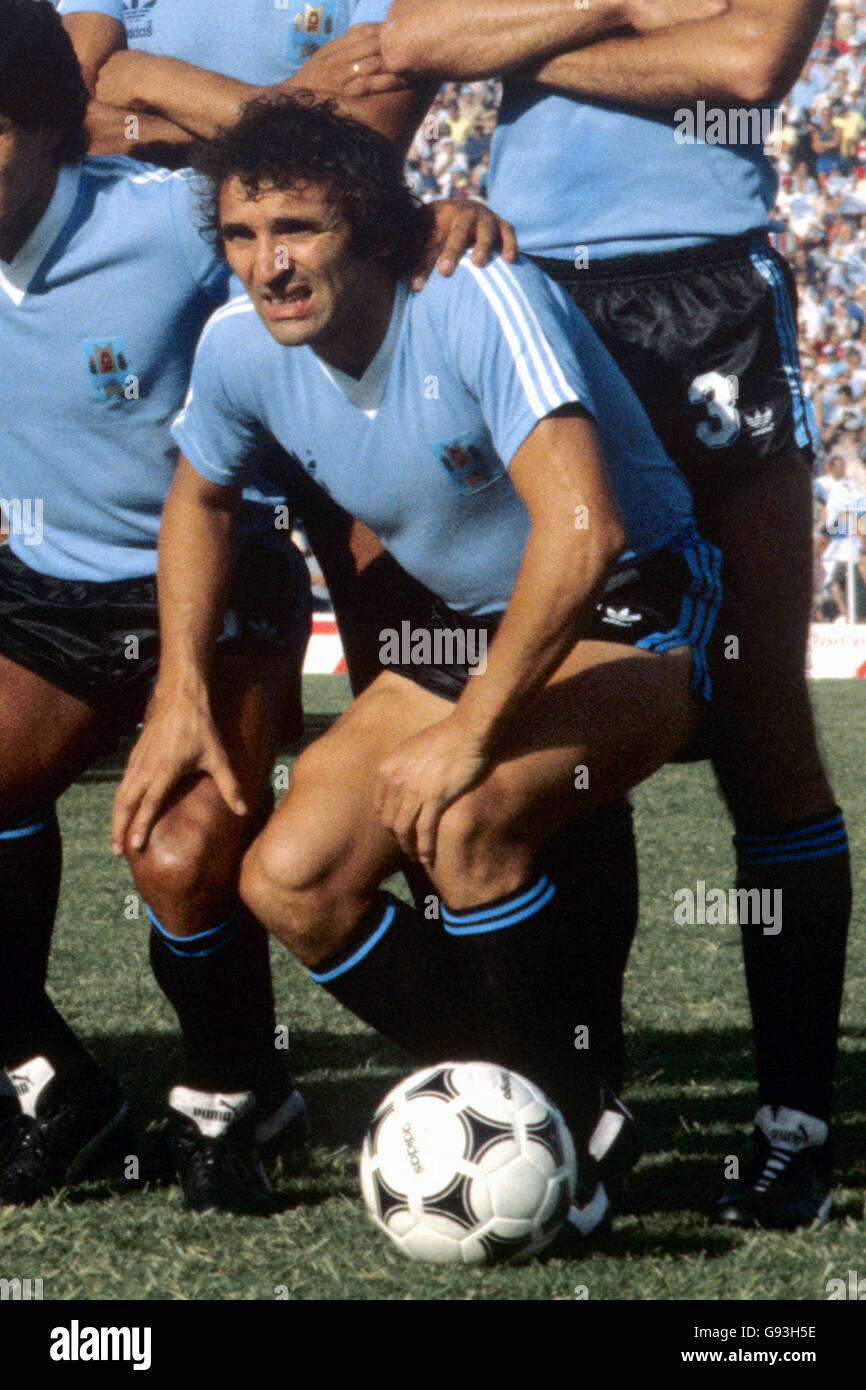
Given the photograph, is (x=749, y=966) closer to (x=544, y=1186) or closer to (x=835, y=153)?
(x=544, y=1186)

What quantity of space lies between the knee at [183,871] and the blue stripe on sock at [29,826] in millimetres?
316

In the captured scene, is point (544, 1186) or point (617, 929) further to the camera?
point (617, 929)

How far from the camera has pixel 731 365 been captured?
9.82 feet

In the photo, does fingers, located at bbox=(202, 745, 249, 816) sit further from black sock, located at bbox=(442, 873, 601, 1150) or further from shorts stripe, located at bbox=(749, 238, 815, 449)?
shorts stripe, located at bbox=(749, 238, 815, 449)

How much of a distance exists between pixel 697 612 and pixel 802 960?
0.64m

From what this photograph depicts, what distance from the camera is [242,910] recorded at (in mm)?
3217

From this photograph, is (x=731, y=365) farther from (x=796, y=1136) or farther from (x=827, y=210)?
(x=827, y=210)

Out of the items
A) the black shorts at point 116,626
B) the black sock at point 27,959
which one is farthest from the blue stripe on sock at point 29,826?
the black shorts at point 116,626

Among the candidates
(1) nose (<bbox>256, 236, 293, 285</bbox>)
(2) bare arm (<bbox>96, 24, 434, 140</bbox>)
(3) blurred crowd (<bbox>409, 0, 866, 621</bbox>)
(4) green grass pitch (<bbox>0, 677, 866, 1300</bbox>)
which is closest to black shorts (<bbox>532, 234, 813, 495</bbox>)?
(2) bare arm (<bbox>96, 24, 434, 140</bbox>)

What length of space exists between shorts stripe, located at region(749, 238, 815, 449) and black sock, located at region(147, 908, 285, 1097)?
129 centimetres

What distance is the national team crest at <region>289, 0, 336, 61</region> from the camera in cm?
340

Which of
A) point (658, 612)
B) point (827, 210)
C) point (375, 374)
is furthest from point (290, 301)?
point (827, 210)

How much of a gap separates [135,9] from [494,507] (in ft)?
4.68

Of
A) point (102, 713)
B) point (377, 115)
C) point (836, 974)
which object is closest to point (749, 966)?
point (836, 974)
